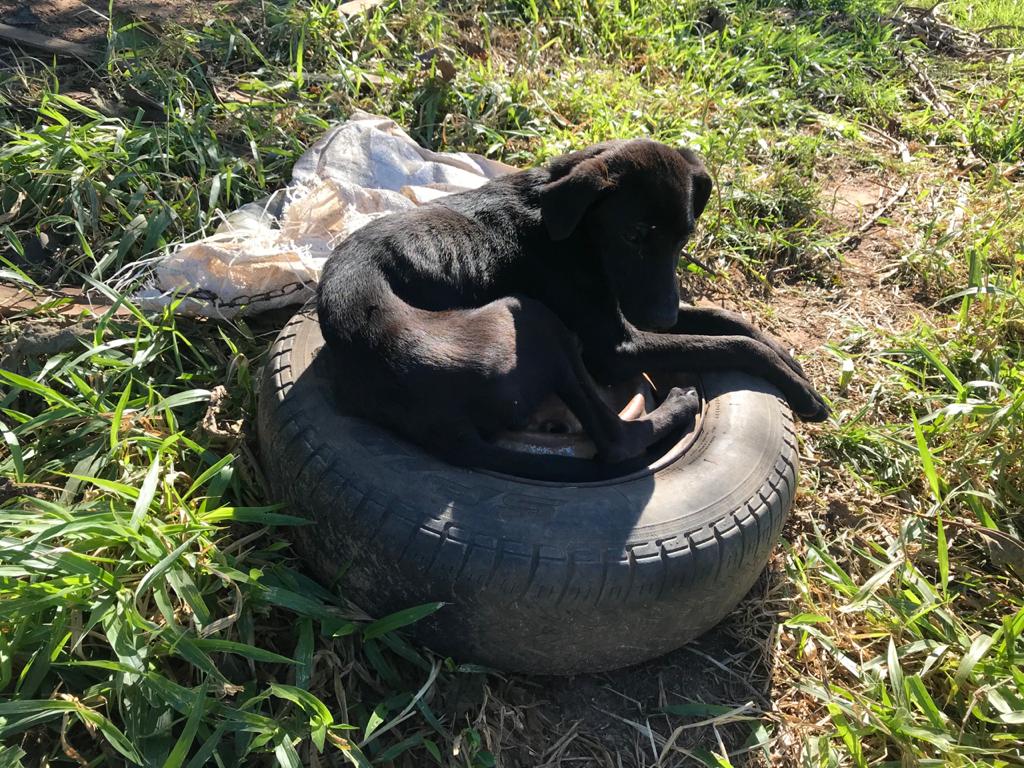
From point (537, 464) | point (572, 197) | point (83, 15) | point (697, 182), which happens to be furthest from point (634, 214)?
point (83, 15)

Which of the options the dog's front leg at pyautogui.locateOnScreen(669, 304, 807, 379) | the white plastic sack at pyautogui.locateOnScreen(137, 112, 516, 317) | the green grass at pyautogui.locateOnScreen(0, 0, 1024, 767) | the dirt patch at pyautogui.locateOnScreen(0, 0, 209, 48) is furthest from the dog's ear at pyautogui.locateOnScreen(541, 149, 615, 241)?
the dirt patch at pyautogui.locateOnScreen(0, 0, 209, 48)

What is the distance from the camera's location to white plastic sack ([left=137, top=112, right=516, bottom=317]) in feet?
13.6

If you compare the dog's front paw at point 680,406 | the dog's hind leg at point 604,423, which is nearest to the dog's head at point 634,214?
the dog's front paw at point 680,406

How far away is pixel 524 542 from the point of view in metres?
2.68

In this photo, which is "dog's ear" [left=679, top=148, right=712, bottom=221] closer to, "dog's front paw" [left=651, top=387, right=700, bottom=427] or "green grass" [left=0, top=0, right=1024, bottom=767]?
"dog's front paw" [left=651, top=387, right=700, bottom=427]

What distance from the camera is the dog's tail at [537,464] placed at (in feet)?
9.86

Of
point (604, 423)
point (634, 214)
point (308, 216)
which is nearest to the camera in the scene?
point (604, 423)

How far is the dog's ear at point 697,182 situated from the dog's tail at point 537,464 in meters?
1.36

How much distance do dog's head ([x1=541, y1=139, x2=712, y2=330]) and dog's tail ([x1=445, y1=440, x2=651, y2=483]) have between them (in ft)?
2.63

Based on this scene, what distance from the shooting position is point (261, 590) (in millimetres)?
2885

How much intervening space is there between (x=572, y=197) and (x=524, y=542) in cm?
160

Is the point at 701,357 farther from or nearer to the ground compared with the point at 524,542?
farther from the ground

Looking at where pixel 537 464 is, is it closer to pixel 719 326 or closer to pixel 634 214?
pixel 634 214

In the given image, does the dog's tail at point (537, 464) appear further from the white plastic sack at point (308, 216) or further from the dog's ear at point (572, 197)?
the white plastic sack at point (308, 216)
